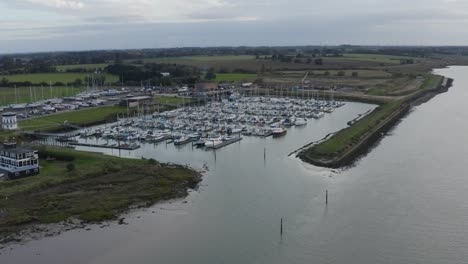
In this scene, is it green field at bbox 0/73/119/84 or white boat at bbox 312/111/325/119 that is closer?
white boat at bbox 312/111/325/119

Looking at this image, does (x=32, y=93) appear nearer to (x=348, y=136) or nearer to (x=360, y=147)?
(x=348, y=136)

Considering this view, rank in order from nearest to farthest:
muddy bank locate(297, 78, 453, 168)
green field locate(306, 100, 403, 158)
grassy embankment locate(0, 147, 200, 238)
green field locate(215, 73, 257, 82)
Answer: grassy embankment locate(0, 147, 200, 238) → muddy bank locate(297, 78, 453, 168) → green field locate(306, 100, 403, 158) → green field locate(215, 73, 257, 82)

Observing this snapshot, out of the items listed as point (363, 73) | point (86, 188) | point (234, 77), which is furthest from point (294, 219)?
point (363, 73)

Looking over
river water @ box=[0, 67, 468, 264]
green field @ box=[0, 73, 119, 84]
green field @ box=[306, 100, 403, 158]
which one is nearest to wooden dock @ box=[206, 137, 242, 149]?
river water @ box=[0, 67, 468, 264]

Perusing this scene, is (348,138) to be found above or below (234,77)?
below

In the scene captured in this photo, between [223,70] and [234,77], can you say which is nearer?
[234,77]

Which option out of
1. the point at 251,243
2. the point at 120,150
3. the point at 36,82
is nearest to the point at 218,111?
the point at 120,150

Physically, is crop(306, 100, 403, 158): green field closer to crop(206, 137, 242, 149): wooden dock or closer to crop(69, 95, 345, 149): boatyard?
crop(69, 95, 345, 149): boatyard
